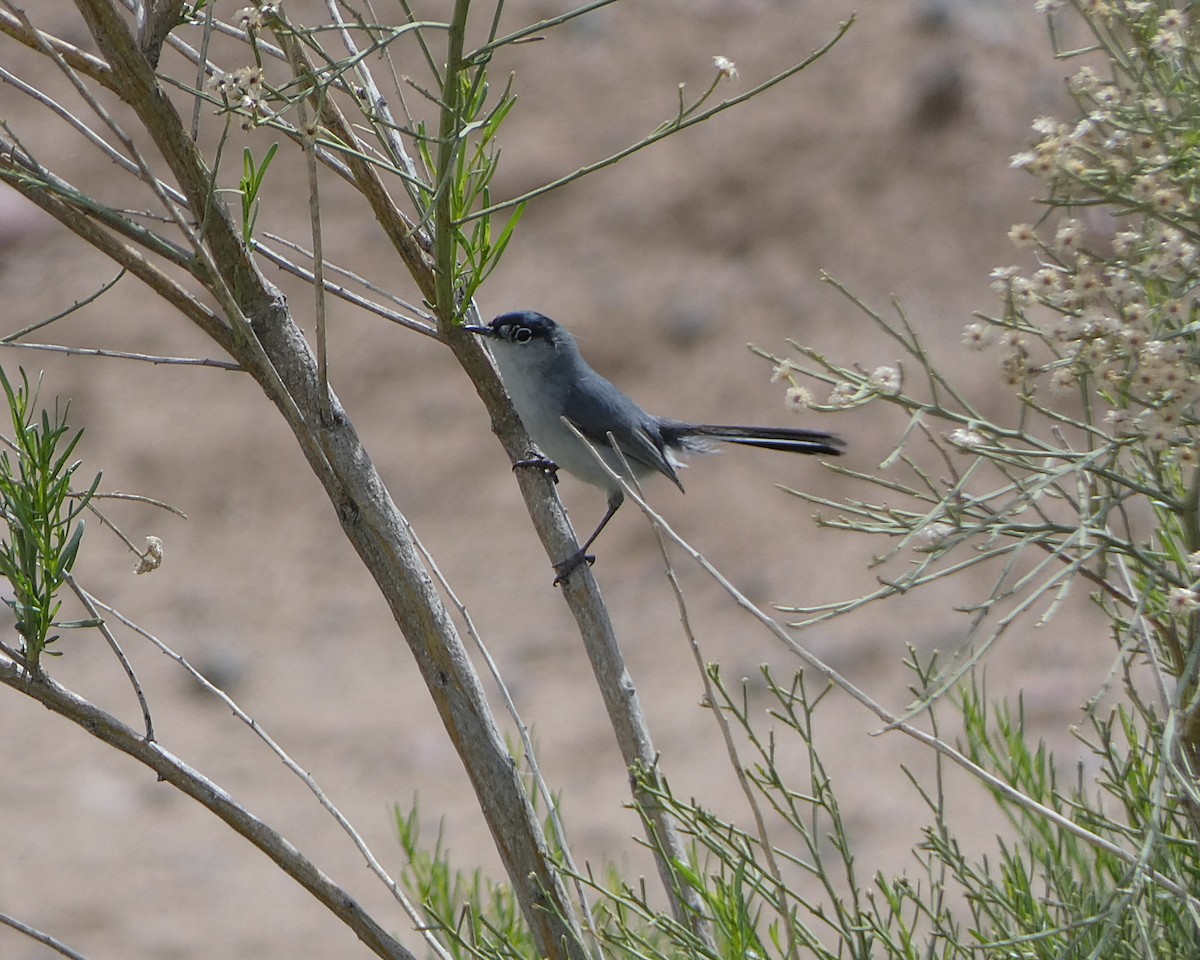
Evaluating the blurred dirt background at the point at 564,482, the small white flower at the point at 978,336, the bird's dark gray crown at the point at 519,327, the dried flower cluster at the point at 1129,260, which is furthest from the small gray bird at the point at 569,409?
the blurred dirt background at the point at 564,482

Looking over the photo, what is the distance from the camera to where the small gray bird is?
12.0ft

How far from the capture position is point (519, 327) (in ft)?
12.4

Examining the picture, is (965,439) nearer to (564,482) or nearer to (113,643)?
(113,643)

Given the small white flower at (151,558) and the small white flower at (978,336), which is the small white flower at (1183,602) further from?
the small white flower at (151,558)

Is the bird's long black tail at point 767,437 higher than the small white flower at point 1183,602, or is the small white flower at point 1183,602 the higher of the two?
the bird's long black tail at point 767,437

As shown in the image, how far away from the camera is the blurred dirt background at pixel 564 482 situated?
625 cm

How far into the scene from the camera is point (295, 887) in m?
6.00

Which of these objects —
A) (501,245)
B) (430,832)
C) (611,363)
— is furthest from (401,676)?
(501,245)

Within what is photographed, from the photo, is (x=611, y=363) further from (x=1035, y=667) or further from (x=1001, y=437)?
(x=1001, y=437)

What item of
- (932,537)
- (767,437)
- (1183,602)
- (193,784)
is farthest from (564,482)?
(1183,602)

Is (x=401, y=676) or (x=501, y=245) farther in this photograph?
(x=401, y=676)

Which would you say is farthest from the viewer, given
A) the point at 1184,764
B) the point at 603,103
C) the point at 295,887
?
the point at 603,103

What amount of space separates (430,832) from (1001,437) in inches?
205

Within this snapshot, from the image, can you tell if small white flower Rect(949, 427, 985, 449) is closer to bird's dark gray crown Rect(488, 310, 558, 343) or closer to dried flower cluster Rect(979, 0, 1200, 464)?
dried flower cluster Rect(979, 0, 1200, 464)
